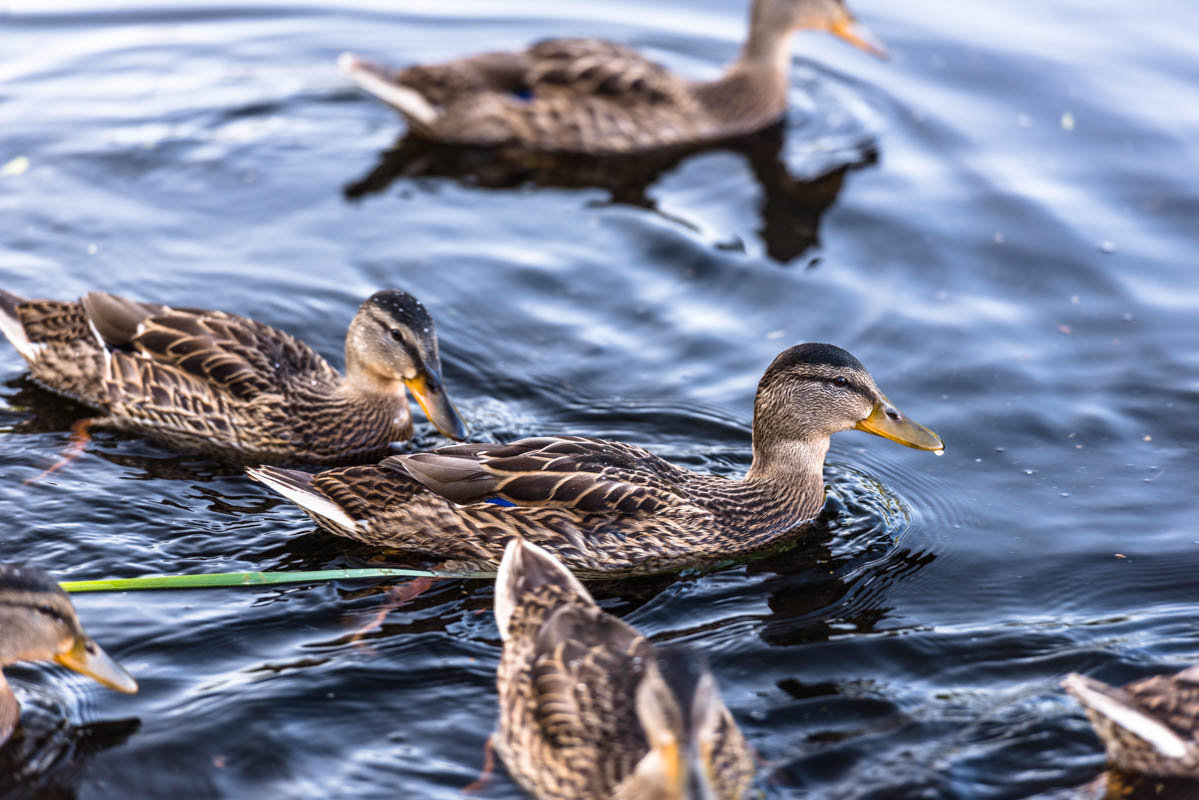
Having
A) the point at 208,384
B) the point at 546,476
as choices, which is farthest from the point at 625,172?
the point at 546,476

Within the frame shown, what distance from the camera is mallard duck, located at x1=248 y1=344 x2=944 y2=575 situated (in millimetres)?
7879

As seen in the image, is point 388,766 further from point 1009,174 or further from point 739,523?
point 1009,174

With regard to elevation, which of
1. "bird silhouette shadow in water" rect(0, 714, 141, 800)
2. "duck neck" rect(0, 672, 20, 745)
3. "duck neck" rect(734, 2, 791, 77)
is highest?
"duck neck" rect(734, 2, 791, 77)

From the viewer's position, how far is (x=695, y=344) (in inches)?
409

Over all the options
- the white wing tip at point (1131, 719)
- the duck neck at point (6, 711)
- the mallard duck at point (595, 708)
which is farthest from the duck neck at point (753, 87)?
the duck neck at point (6, 711)

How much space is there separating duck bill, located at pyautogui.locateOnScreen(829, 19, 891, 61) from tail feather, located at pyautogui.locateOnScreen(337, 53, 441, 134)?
435 cm

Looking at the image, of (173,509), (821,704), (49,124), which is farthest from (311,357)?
(49,124)

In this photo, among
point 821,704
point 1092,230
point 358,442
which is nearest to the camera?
point 821,704

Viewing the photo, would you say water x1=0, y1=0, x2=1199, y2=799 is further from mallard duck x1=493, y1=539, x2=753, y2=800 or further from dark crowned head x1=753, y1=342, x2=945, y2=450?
dark crowned head x1=753, y1=342, x2=945, y2=450

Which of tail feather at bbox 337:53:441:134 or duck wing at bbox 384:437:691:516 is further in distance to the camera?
tail feather at bbox 337:53:441:134

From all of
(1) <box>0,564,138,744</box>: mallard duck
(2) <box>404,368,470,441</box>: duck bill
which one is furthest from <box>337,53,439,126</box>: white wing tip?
(1) <box>0,564,138,744</box>: mallard duck

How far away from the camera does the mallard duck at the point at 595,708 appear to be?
561 cm

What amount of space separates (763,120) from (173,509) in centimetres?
797

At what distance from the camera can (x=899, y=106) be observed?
46.4 feet
